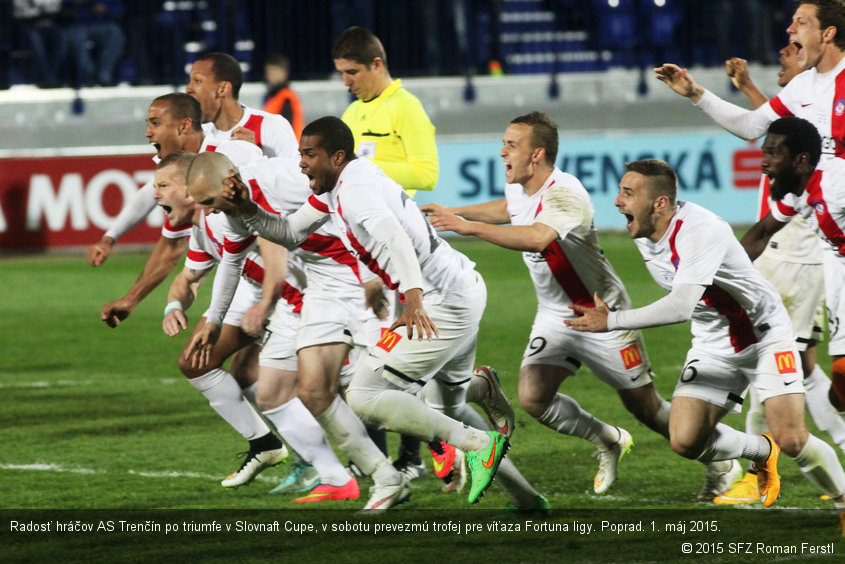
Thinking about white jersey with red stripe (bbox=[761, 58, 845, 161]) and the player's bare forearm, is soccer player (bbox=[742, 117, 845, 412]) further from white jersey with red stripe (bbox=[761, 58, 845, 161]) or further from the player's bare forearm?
the player's bare forearm

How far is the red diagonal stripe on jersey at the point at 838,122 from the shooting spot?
532cm

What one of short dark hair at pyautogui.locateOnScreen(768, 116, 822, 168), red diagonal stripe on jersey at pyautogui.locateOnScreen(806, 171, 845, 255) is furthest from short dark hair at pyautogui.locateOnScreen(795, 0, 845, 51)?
red diagonal stripe on jersey at pyautogui.locateOnScreen(806, 171, 845, 255)

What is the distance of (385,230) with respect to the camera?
16.2 feet

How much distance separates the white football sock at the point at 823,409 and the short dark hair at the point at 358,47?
273 centimetres

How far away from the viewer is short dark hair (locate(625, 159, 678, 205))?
201 inches

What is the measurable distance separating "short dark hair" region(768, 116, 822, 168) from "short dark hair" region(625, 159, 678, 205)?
0.47 metres

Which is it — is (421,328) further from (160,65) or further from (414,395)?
(160,65)

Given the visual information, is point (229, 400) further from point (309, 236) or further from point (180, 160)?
point (180, 160)

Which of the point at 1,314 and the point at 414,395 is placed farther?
the point at 1,314

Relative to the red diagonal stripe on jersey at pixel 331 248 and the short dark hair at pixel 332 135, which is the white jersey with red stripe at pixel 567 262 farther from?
the short dark hair at pixel 332 135

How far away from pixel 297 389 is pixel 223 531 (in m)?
0.95

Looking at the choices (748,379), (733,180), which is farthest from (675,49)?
(748,379)

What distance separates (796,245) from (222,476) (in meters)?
3.00

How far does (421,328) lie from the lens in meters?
4.82
